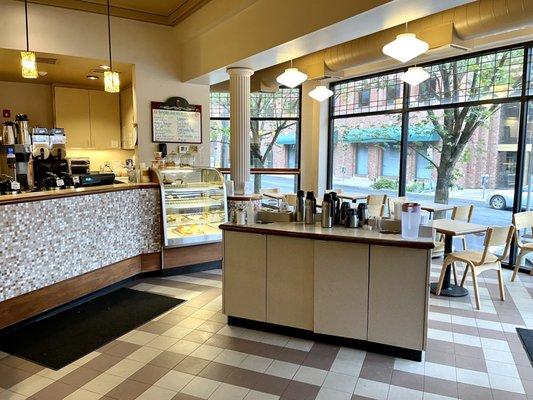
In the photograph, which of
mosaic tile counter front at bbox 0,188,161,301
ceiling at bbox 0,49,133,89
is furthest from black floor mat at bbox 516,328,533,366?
ceiling at bbox 0,49,133,89

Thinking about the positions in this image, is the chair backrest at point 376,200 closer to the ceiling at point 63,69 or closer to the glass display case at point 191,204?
the glass display case at point 191,204

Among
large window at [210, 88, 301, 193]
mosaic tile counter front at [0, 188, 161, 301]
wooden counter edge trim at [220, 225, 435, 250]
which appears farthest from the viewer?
large window at [210, 88, 301, 193]

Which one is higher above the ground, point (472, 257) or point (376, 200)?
point (376, 200)

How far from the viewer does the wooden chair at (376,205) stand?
6.31 metres

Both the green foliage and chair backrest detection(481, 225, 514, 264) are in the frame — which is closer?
chair backrest detection(481, 225, 514, 264)

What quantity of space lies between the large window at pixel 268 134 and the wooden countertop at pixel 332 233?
15.7 ft

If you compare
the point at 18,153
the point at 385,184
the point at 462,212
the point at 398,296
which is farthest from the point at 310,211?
the point at 18,153

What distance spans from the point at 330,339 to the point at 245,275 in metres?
0.95

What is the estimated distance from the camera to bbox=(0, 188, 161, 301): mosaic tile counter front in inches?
139

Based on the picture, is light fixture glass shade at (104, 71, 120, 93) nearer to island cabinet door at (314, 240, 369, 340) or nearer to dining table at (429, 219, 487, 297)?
island cabinet door at (314, 240, 369, 340)

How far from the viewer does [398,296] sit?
3102 mm

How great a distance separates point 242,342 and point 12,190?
2.96 meters

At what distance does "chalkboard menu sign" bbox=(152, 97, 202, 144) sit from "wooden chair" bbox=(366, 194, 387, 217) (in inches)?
121

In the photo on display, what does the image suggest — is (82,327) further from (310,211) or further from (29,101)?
(29,101)
